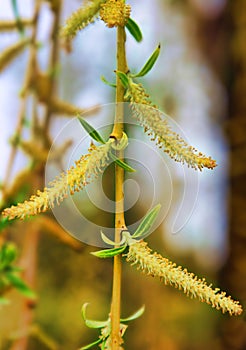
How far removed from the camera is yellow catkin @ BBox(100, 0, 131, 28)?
0.20 m

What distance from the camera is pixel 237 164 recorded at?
1161 millimetres

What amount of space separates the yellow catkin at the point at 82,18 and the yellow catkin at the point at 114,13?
1cm

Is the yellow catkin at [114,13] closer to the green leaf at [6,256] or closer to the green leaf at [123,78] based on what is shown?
the green leaf at [123,78]

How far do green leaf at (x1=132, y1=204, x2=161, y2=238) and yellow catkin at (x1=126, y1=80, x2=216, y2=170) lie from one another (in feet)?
0.10

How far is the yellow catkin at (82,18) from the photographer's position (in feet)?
0.72

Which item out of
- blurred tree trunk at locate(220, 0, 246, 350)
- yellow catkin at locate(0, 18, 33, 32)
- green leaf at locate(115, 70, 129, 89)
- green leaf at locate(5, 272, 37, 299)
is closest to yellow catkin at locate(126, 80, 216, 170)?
green leaf at locate(115, 70, 129, 89)

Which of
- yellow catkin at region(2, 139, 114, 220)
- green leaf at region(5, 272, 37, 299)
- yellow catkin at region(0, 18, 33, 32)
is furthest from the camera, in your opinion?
yellow catkin at region(0, 18, 33, 32)

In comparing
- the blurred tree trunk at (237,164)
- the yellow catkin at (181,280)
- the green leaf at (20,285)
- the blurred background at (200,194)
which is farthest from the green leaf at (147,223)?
the blurred tree trunk at (237,164)

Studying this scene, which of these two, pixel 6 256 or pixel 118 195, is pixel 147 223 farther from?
pixel 6 256

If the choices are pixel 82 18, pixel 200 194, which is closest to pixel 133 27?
pixel 82 18

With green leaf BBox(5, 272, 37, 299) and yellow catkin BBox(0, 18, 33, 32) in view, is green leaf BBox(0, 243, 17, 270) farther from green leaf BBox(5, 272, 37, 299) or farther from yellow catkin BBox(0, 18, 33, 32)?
yellow catkin BBox(0, 18, 33, 32)

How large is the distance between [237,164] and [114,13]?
100 cm

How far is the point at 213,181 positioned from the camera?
4.31ft

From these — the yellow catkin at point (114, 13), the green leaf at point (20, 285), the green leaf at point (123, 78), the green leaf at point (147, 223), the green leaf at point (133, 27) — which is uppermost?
the green leaf at point (133, 27)
